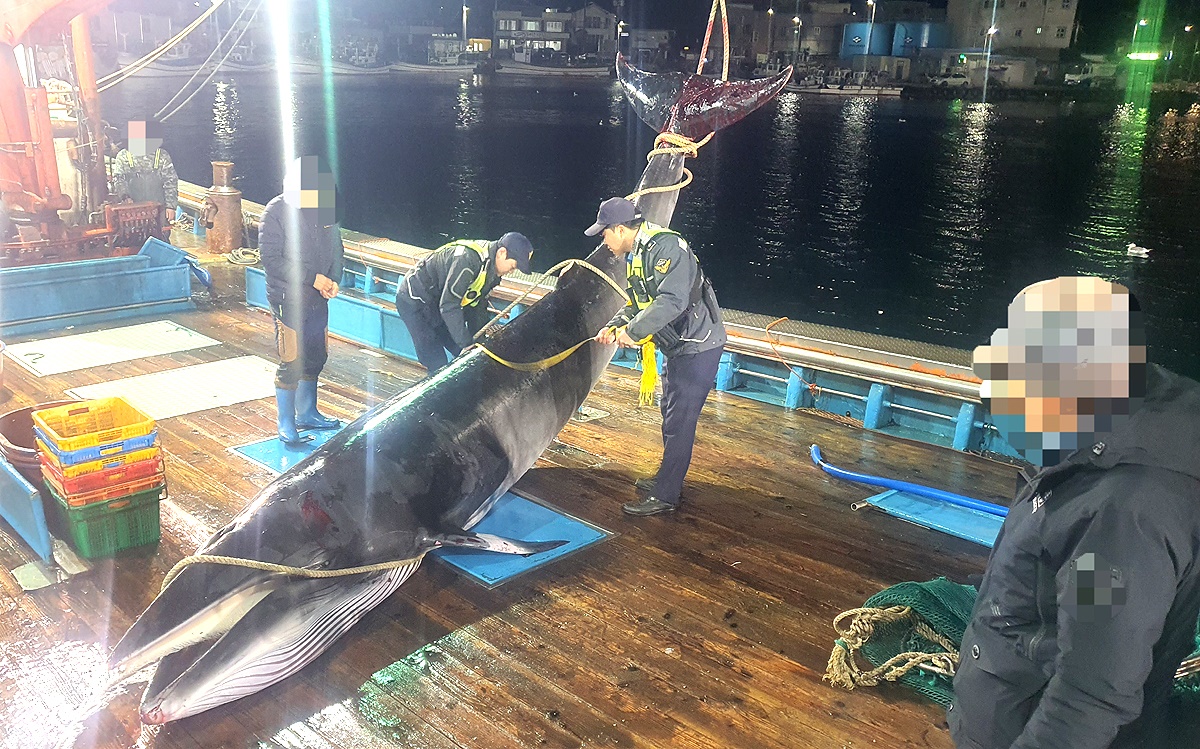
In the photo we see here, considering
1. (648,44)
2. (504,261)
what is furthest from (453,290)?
(648,44)

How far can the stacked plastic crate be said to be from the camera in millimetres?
4668

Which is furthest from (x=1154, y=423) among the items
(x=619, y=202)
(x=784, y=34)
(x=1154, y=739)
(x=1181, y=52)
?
(x=1181, y=52)

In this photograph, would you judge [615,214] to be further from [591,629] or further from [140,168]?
[140,168]

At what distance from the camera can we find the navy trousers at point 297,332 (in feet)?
20.6

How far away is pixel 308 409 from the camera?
6738 mm

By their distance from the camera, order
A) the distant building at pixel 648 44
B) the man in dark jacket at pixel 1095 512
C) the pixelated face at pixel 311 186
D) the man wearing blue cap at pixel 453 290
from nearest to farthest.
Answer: the man in dark jacket at pixel 1095 512 < the pixelated face at pixel 311 186 < the man wearing blue cap at pixel 453 290 < the distant building at pixel 648 44

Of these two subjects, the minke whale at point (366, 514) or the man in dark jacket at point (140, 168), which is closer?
the minke whale at point (366, 514)

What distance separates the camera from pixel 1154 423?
186 cm

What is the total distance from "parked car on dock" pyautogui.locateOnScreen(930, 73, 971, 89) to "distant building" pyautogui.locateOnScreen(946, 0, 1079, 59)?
742 centimetres

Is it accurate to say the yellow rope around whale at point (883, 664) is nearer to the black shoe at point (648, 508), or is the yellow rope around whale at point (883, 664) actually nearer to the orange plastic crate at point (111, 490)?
the black shoe at point (648, 508)

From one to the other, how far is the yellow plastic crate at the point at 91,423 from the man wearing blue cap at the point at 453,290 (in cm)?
224

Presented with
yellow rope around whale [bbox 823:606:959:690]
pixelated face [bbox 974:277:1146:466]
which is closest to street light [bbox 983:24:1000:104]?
yellow rope around whale [bbox 823:606:959:690]

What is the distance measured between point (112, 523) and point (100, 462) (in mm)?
401

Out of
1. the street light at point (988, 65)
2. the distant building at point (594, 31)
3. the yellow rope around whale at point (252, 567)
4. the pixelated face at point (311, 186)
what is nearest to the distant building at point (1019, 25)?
the street light at point (988, 65)
